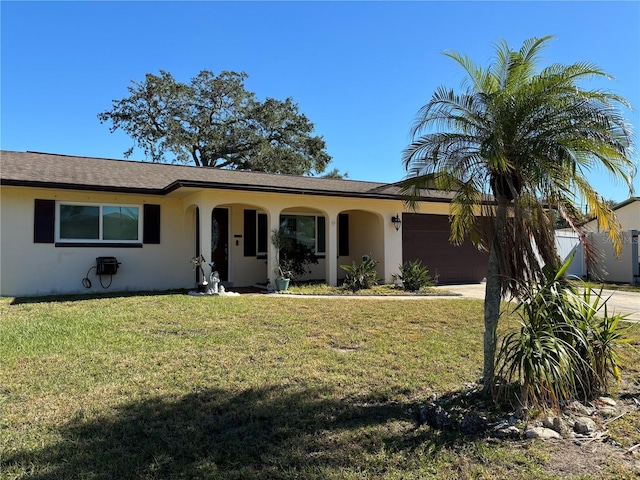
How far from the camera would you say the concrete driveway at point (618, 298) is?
355 inches

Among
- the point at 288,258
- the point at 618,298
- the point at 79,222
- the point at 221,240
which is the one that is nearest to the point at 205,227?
the point at 221,240

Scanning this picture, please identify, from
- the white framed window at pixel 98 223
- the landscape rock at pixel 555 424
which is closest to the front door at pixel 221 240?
the white framed window at pixel 98 223

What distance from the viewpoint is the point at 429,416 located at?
3619mm

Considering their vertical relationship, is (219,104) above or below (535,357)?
above

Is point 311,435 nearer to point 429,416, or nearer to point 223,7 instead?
point 429,416

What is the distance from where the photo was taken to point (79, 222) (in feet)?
35.9

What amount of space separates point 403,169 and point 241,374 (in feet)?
9.76

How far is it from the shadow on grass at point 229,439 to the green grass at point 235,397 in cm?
1

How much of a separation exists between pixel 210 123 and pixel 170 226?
738 inches

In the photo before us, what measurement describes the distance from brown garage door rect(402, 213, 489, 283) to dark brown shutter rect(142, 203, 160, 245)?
7.55 metres

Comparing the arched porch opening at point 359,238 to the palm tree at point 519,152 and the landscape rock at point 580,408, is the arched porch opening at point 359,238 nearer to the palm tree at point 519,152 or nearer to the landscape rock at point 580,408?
the palm tree at point 519,152

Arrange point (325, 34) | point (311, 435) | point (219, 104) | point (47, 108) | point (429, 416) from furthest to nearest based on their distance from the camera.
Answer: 1. point (219, 104)
2. point (47, 108)
3. point (325, 34)
4. point (429, 416)
5. point (311, 435)

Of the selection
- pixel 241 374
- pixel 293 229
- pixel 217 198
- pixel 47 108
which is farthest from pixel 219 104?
pixel 241 374

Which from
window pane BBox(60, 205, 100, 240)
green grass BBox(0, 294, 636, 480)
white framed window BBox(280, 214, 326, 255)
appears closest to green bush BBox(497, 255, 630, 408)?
green grass BBox(0, 294, 636, 480)
